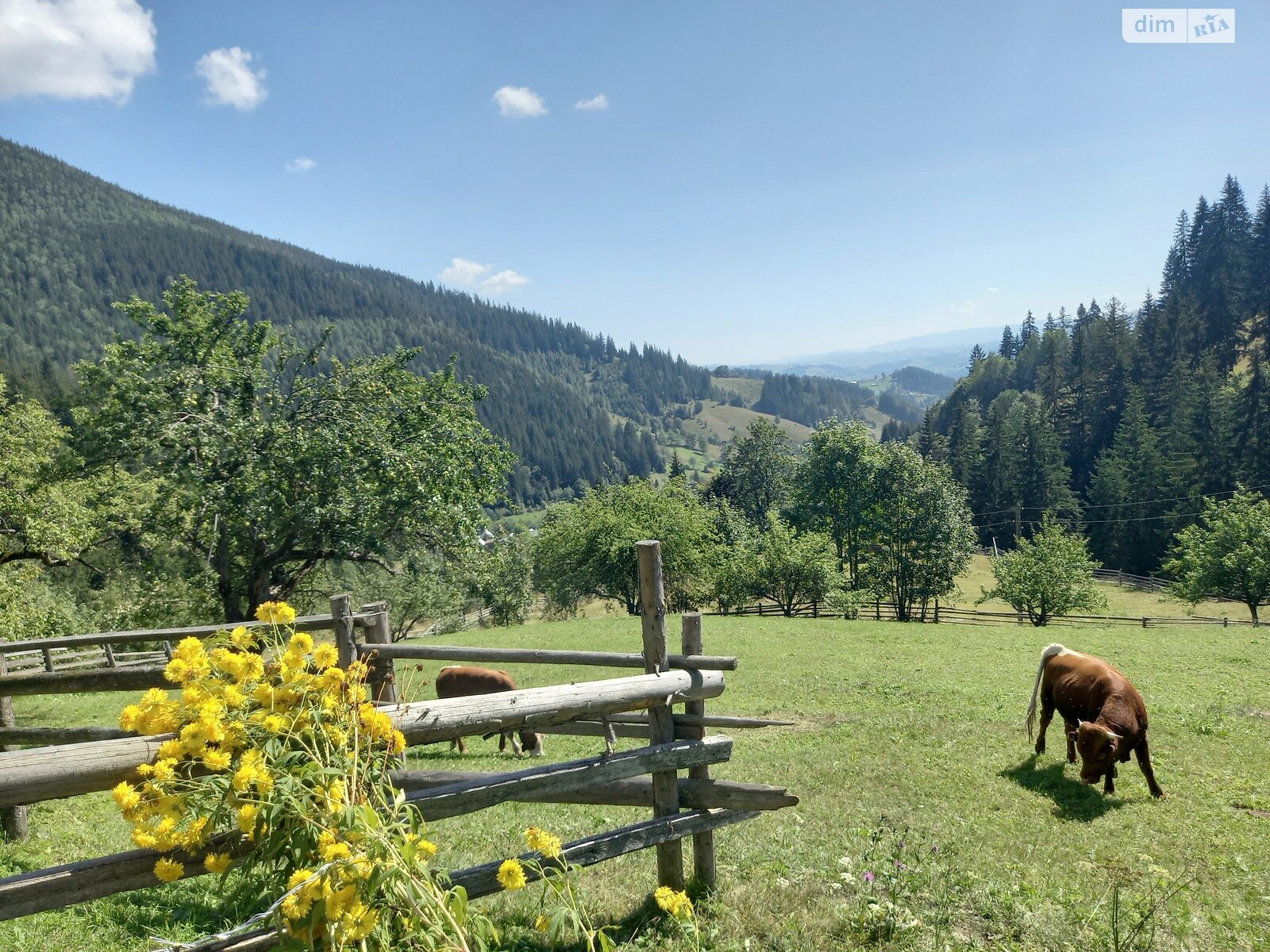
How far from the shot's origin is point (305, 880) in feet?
7.77

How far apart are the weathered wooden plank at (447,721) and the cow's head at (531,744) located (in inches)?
318

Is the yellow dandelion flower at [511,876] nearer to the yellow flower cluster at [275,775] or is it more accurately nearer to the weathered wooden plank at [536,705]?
the yellow flower cluster at [275,775]

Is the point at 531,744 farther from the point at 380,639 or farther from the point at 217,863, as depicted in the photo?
the point at 217,863

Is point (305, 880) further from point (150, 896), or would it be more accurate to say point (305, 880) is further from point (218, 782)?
point (150, 896)

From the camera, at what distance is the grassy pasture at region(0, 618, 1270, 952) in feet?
16.2

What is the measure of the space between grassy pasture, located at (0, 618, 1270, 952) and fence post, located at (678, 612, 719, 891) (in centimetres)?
24

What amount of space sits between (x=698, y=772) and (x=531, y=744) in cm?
808

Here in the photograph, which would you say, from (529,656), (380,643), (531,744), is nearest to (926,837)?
(529,656)

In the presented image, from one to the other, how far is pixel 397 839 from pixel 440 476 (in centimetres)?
1773

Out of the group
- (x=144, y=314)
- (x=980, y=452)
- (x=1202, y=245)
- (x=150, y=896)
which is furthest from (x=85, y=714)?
(x=1202, y=245)

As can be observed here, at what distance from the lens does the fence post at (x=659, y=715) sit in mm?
4965

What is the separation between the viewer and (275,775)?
2662 mm

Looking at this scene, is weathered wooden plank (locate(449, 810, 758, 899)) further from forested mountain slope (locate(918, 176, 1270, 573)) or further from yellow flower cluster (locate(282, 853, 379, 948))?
forested mountain slope (locate(918, 176, 1270, 573))

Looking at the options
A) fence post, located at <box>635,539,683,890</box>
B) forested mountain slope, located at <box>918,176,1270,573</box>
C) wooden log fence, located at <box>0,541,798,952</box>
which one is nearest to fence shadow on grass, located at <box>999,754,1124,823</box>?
wooden log fence, located at <box>0,541,798,952</box>
